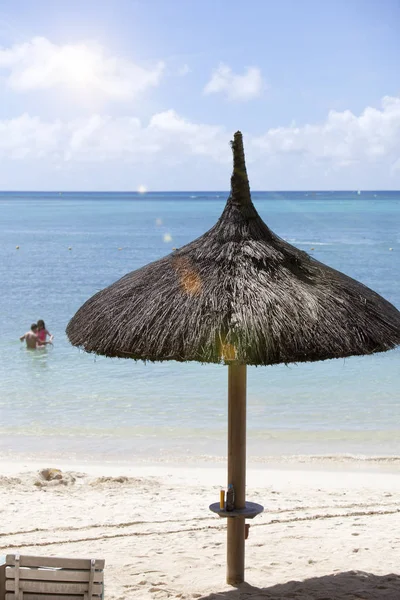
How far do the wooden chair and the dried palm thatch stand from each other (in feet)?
4.47

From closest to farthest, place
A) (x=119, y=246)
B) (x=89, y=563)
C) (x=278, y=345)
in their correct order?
1. (x=89, y=563)
2. (x=278, y=345)
3. (x=119, y=246)

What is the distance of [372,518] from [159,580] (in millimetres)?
2733

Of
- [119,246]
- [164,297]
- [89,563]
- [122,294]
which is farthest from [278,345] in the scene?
[119,246]

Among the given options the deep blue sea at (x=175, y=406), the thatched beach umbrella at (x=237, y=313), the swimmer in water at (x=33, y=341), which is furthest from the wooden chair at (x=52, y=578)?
the swimmer in water at (x=33, y=341)

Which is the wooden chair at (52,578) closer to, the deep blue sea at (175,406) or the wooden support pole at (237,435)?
the wooden support pole at (237,435)

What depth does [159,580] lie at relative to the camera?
248 inches

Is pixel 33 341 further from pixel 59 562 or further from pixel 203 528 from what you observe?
pixel 59 562

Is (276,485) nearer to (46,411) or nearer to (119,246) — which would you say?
(46,411)

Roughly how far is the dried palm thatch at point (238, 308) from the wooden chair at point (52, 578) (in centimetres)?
136

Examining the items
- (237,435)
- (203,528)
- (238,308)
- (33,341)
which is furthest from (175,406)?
(238,308)

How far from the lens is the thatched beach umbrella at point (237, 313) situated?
518 cm

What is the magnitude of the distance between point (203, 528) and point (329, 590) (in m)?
2.04

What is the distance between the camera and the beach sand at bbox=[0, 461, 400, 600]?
6215mm

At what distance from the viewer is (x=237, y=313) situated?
5.24 metres
